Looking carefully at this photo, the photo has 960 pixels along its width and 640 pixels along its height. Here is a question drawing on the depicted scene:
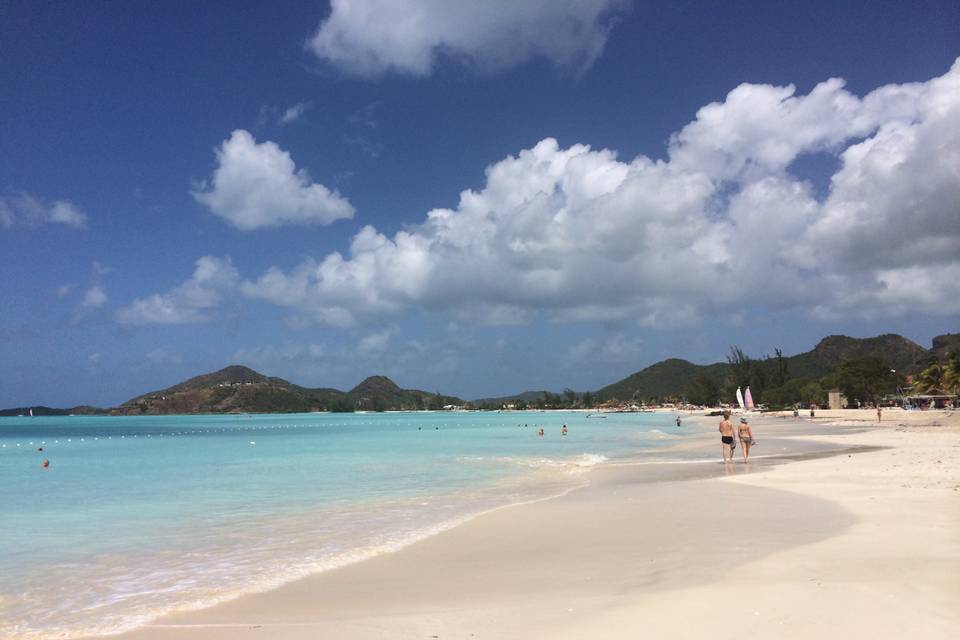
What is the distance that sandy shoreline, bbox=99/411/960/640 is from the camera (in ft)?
17.4

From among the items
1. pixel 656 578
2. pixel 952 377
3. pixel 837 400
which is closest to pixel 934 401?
pixel 952 377

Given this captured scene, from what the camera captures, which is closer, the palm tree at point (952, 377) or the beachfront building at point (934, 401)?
the palm tree at point (952, 377)

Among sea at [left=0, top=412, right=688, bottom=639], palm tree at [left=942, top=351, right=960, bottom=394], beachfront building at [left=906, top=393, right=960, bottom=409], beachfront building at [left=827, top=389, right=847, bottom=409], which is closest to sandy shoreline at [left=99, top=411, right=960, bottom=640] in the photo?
sea at [left=0, top=412, right=688, bottom=639]

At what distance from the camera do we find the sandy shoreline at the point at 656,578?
530 centimetres

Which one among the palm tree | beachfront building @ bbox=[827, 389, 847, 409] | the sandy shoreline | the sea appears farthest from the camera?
beachfront building @ bbox=[827, 389, 847, 409]

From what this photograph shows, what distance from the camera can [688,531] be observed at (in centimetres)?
944

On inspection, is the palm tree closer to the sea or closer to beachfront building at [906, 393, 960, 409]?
beachfront building at [906, 393, 960, 409]

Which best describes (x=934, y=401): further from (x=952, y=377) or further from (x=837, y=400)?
(x=837, y=400)

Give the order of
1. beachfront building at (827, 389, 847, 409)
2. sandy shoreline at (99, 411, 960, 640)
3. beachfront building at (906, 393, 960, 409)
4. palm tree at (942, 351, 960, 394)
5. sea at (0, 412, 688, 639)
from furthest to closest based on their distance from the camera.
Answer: beachfront building at (827, 389, 847, 409), beachfront building at (906, 393, 960, 409), palm tree at (942, 351, 960, 394), sea at (0, 412, 688, 639), sandy shoreline at (99, 411, 960, 640)

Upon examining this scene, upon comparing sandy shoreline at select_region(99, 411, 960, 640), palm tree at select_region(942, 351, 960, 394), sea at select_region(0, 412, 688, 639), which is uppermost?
palm tree at select_region(942, 351, 960, 394)

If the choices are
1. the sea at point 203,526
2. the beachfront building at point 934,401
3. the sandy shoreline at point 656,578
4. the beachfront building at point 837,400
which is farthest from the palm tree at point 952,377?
the sandy shoreline at point 656,578

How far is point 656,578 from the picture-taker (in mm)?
6832

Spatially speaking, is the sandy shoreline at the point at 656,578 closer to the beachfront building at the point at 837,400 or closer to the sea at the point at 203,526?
the sea at the point at 203,526

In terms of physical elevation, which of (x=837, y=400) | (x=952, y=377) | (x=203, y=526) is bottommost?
(x=203, y=526)
